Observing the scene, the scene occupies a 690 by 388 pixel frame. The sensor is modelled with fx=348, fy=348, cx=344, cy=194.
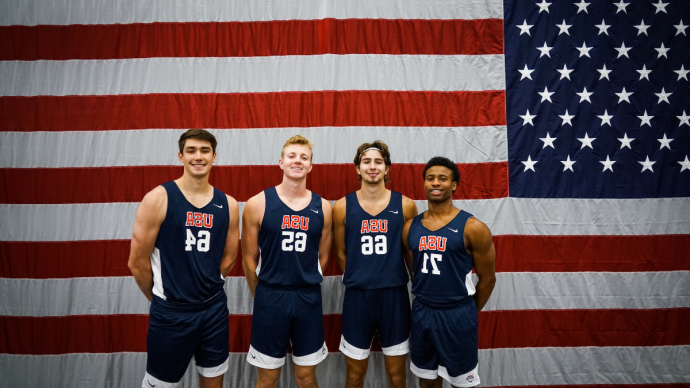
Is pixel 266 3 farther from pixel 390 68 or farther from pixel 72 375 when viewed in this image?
pixel 72 375

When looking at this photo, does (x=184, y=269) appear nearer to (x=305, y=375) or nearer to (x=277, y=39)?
(x=305, y=375)

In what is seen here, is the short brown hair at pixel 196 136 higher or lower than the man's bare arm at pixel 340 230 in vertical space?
higher

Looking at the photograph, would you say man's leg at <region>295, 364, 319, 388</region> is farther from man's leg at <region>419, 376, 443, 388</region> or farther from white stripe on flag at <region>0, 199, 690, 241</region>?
white stripe on flag at <region>0, 199, 690, 241</region>

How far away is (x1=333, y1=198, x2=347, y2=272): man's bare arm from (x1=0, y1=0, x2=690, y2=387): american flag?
1.41 feet

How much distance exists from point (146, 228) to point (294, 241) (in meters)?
1.00

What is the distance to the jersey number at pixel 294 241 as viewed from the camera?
8.42ft

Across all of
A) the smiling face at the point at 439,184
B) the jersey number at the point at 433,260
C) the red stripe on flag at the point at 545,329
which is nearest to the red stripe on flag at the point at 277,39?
the smiling face at the point at 439,184

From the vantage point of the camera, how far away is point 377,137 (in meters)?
3.27

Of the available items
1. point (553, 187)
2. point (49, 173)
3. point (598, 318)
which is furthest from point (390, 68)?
point (49, 173)

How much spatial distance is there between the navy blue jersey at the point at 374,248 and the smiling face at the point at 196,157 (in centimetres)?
113

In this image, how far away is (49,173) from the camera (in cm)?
327

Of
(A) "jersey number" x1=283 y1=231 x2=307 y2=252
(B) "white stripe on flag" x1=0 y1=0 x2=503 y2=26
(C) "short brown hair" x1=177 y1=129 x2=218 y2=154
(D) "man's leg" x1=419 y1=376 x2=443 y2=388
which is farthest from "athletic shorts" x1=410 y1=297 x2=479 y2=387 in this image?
(B) "white stripe on flag" x1=0 y1=0 x2=503 y2=26

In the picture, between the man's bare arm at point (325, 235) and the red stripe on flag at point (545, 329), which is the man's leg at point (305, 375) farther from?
A: the red stripe on flag at point (545, 329)

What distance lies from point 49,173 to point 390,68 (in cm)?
336
